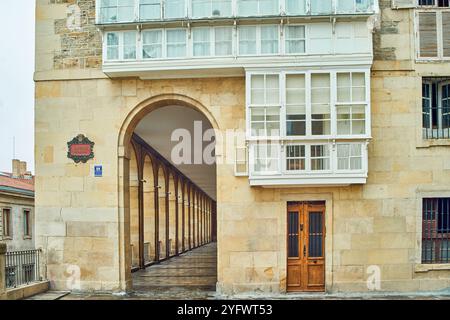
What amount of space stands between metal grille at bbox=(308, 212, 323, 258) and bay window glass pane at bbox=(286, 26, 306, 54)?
4046 millimetres

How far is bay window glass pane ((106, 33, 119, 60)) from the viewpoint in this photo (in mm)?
13789

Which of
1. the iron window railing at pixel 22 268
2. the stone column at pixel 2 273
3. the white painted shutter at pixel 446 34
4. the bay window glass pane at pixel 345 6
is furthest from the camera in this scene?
the white painted shutter at pixel 446 34

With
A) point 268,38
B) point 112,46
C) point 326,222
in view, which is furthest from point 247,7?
point 326,222

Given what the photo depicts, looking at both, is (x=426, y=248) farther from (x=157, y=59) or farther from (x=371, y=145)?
(x=157, y=59)

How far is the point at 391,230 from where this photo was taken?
1382 cm

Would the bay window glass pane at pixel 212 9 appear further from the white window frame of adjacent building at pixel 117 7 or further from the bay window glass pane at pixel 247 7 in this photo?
the white window frame of adjacent building at pixel 117 7

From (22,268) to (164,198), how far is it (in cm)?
1409

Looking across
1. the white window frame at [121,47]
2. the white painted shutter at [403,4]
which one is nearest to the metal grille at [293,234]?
the white window frame at [121,47]

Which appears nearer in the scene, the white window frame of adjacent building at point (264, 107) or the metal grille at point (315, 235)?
the white window frame of adjacent building at point (264, 107)

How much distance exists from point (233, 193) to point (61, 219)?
4400 mm

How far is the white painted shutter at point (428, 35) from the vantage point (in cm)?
1392

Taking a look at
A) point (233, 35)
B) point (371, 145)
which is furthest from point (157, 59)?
point (371, 145)

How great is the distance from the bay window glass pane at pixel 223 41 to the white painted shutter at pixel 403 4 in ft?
13.6

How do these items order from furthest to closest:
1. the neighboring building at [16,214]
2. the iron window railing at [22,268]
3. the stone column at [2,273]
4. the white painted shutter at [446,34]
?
the neighboring building at [16,214] < the white painted shutter at [446,34] < the iron window railing at [22,268] < the stone column at [2,273]
